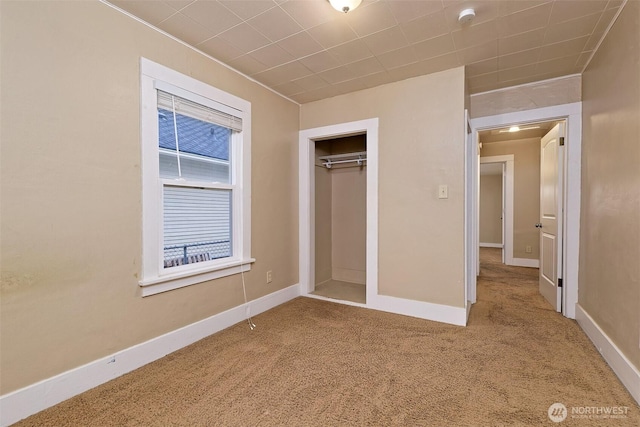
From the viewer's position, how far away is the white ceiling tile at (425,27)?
191 cm

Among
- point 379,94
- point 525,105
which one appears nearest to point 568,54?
point 525,105

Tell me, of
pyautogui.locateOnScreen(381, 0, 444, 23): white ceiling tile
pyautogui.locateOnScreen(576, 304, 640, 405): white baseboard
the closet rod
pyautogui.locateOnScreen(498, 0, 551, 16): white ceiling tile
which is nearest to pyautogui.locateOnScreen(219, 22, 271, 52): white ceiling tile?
pyautogui.locateOnScreen(381, 0, 444, 23): white ceiling tile

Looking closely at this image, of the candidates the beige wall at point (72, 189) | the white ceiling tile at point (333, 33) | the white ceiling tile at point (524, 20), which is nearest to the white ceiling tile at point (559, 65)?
the white ceiling tile at point (524, 20)

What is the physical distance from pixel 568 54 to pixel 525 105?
2.03 feet

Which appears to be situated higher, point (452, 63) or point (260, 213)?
point (452, 63)

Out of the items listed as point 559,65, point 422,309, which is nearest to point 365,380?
point 422,309

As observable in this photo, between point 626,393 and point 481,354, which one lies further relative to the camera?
point 481,354

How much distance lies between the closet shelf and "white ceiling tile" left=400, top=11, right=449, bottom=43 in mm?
1782

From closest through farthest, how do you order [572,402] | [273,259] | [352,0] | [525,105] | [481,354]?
[572,402] → [352,0] → [481,354] → [525,105] → [273,259]

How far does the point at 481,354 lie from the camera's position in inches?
81.4

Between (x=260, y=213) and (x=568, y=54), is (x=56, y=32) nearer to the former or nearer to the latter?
(x=260, y=213)

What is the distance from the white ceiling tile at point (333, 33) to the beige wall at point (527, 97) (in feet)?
6.20

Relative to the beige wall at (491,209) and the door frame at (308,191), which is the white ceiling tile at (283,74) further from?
the beige wall at (491,209)

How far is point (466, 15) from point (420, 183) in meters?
1.39
